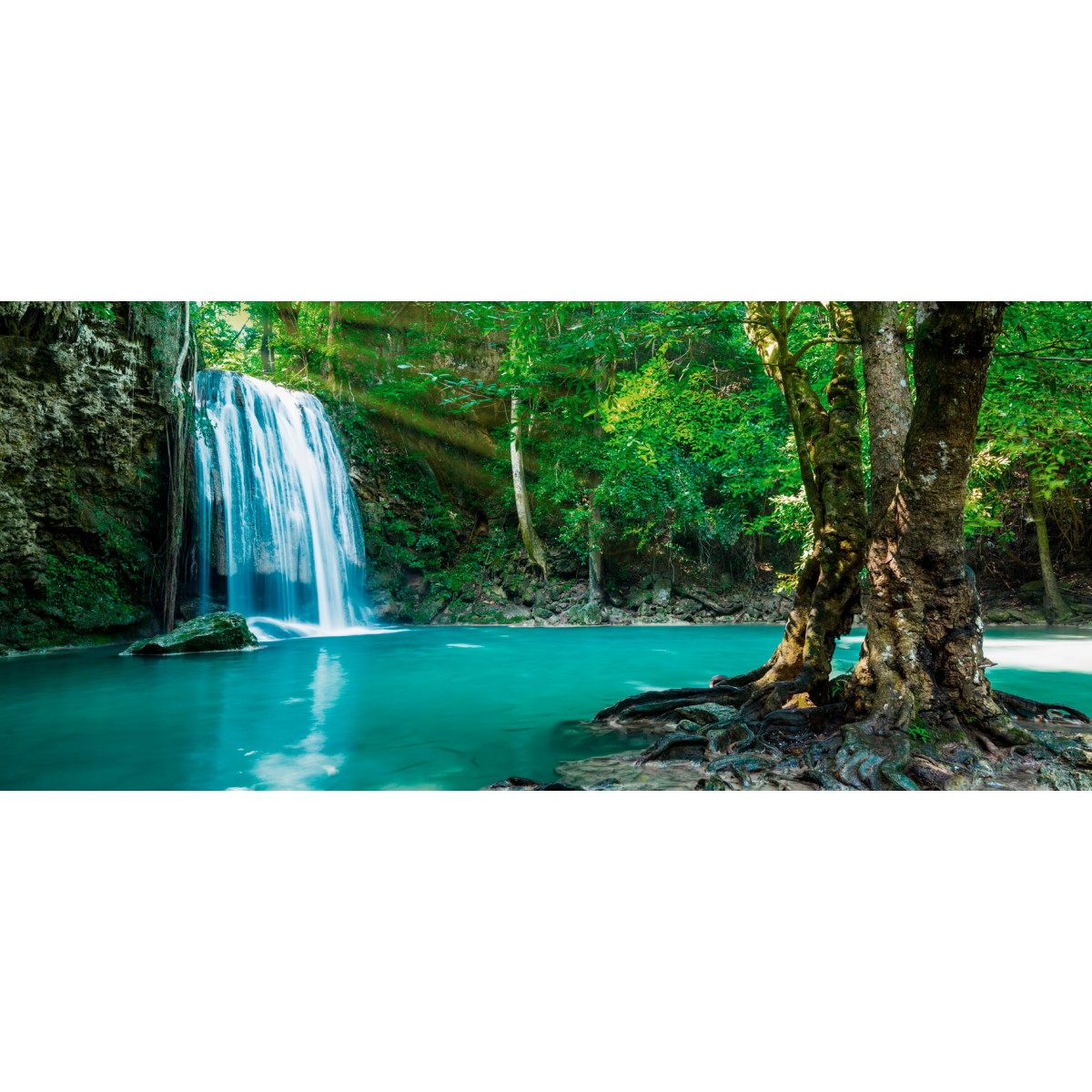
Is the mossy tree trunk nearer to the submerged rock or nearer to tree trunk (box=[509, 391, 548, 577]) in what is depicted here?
the submerged rock

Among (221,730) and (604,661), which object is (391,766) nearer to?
(221,730)

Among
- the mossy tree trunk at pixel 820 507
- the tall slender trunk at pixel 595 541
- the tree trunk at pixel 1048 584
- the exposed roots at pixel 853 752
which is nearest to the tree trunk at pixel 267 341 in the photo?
the tall slender trunk at pixel 595 541

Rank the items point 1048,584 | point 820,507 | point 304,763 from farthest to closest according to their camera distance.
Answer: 1. point 1048,584
2. point 820,507
3. point 304,763

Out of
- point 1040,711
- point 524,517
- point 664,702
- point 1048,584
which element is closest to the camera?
point 1040,711

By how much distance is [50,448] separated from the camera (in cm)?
796

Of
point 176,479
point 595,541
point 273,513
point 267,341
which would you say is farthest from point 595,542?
point 267,341

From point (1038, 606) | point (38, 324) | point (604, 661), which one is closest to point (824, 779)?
point (604, 661)

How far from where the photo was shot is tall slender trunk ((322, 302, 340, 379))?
13.5 metres

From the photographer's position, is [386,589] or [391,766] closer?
[391,766]

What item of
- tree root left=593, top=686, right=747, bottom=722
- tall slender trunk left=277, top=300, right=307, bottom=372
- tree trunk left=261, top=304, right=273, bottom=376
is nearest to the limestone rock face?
tree trunk left=261, top=304, right=273, bottom=376

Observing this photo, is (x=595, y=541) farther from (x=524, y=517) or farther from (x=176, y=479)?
(x=176, y=479)

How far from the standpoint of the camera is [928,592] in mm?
3168

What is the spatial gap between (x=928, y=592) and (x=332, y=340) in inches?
499
